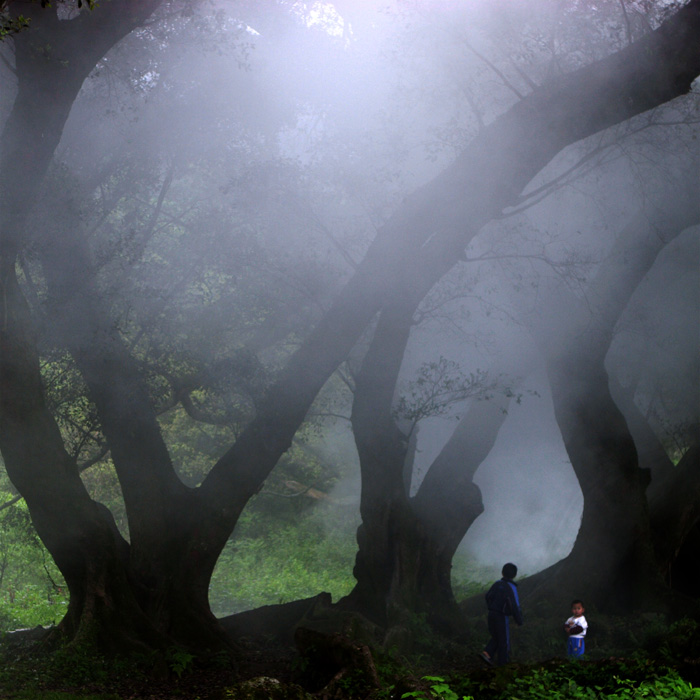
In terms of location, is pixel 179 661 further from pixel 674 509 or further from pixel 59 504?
pixel 674 509

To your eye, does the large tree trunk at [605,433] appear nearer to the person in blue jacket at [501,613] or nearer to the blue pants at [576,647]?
the person in blue jacket at [501,613]

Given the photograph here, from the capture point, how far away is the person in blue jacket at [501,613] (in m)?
10.1

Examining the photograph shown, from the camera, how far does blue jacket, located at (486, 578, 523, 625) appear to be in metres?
10.1

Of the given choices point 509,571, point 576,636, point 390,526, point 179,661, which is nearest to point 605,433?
point 390,526

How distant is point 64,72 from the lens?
8.88 meters

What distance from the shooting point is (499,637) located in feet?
33.7

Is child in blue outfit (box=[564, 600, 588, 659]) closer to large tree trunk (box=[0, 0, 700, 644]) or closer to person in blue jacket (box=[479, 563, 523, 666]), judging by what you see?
person in blue jacket (box=[479, 563, 523, 666])

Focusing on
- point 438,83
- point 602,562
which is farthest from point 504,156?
point 602,562

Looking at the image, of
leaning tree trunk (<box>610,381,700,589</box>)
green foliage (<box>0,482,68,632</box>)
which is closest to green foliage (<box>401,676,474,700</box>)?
leaning tree trunk (<box>610,381,700,589</box>)

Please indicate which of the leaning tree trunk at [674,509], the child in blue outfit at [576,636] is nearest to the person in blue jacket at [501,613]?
the child in blue outfit at [576,636]

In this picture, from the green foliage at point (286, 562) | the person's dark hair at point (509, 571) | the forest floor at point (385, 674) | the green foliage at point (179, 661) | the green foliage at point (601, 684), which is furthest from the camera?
the green foliage at point (286, 562)

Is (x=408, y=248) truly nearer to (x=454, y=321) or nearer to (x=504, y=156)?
(x=504, y=156)

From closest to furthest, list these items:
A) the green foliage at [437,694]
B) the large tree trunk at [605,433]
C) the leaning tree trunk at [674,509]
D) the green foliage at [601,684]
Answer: the green foliage at [437,694] → the green foliage at [601,684] → the large tree trunk at [605,433] → the leaning tree trunk at [674,509]

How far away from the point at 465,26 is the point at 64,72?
6.89 m
